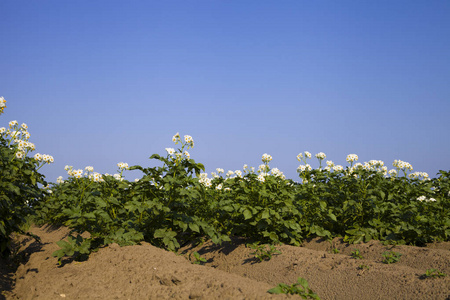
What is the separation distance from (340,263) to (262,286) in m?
2.03

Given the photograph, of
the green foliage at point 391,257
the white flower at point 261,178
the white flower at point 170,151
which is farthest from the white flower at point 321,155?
the white flower at point 170,151

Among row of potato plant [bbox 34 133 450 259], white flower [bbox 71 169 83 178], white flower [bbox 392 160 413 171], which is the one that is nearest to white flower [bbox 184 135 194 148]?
row of potato plant [bbox 34 133 450 259]

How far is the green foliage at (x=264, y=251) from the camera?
583 centimetres

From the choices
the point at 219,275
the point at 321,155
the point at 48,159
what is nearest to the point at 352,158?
the point at 321,155

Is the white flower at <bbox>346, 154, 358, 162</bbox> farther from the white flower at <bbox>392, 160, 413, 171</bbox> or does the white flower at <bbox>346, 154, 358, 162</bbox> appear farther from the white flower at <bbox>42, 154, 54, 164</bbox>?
the white flower at <bbox>42, 154, 54, 164</bbox>

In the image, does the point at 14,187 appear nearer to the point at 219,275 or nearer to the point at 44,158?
the point at 44,158

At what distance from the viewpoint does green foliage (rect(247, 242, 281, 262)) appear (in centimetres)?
583

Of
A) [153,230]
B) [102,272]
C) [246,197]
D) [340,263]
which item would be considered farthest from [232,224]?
[102,272]

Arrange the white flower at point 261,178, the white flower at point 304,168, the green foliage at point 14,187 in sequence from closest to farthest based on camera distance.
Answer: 1. the green foliage at point 14,187
2. the white flower at point 261,178
3. the white flower at point 304,168

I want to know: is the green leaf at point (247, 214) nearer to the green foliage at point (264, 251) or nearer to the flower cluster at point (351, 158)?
the green foliage at point (264, 251)

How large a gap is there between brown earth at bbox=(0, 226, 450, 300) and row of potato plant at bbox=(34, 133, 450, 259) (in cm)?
41

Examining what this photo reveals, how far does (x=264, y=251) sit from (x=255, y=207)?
0.69 meters

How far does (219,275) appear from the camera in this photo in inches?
169

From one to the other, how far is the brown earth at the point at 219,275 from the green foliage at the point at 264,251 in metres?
0.09
